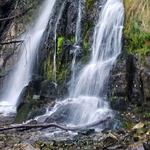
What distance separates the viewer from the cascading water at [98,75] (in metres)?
12.5

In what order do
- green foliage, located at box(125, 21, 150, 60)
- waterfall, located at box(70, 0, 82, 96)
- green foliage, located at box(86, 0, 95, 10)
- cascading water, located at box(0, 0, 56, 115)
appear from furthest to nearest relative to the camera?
cascading water, located at box(0, 0, 56, 115), green foliage, located at box(86, 0, 95, 10), waterfall, located at box(70, 0, 82, 96), green foliage, located at box(125, 21, 150, 60)

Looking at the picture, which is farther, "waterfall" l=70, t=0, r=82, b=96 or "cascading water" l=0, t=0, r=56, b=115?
"cascading water" l=0, t=0, r=56, b=115

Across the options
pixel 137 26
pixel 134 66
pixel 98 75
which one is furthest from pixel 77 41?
pixel 134 66

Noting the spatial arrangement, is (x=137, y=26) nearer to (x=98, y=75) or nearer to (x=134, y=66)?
(x=134, y=66)

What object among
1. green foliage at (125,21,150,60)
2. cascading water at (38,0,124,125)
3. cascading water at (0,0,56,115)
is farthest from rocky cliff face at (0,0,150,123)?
cascading water at (0,0,56,115)

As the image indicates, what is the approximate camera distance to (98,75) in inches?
536

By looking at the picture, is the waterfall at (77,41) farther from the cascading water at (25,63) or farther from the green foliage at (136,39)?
the cascading water at (25,63)

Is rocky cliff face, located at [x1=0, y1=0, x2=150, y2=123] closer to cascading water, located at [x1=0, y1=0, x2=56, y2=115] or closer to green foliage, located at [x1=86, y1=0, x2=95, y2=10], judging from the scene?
green foliage, located at [x1=86, y1=0, x2=95, y2=10]

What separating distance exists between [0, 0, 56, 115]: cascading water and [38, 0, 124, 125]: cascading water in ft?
12.1

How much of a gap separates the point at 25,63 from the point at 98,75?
5.60m

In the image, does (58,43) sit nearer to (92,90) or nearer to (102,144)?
(92,90)

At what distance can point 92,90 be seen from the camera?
44.4 ft

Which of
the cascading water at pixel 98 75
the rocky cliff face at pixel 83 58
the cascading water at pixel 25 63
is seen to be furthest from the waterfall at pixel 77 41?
the cascading water at pixel 25 63

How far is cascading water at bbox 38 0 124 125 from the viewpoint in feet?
40.9
